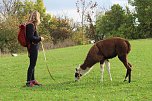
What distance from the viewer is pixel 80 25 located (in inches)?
2196

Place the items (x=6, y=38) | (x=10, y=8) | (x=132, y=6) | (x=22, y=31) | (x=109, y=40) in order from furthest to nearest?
(x=10, y=8), (x=132, y=6), (x=6, y=38), (x=109, y=40), (x=22, y=31)

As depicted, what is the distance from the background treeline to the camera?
45500 millimetres

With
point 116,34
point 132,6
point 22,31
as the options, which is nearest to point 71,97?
point 22,31

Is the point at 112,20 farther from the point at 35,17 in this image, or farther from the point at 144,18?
the point at 35,17

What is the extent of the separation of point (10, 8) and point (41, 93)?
46.4m

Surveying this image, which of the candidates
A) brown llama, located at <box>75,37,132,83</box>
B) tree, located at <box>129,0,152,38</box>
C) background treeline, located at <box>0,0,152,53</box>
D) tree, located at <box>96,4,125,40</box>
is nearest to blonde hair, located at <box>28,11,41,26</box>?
brown llama, located at <box>75,37,132,83</box>

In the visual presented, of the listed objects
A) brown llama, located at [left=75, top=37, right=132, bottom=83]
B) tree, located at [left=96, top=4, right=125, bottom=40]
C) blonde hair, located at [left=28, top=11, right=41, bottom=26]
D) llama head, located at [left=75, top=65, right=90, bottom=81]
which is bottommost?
llama head, located at [left=75, top=65, right=90, bottom=81]

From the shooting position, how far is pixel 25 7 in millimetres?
56375

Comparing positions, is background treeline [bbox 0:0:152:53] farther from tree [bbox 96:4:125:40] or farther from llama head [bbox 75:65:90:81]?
llama head [bbox 75:65:90:81]

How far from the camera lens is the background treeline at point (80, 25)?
45.5m

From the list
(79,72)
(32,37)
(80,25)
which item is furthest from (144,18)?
(32,37)

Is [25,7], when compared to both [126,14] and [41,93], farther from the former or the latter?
[41,93]

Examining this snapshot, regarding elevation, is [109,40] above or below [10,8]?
below

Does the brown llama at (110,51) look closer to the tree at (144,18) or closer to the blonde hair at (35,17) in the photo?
the blonde hair at (35,17)
